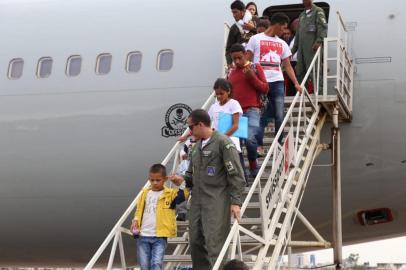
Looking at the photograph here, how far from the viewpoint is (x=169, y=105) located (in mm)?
9492

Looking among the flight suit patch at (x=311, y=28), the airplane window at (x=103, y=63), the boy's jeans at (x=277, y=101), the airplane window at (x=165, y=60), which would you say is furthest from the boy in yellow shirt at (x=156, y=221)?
the airplane window at (x=103, y=63)

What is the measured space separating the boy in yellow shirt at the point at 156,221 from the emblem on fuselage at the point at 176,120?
10.2 feet

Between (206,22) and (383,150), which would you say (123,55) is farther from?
(383,150)

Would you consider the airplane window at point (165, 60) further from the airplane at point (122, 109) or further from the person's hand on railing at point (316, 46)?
the person's hand on railing at point (316, 46)

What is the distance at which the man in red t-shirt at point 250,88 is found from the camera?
23.4 feet

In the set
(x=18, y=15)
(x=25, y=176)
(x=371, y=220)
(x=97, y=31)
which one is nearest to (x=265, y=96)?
(x=371, y=220)

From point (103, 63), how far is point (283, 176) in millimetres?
3956

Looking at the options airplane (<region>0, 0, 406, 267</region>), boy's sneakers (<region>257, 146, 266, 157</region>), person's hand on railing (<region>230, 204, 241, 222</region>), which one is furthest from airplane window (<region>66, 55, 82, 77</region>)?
person's hand on railing (<region>230, 204, 241, 222</region>)

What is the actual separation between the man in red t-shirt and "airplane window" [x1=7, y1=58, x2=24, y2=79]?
172 inches

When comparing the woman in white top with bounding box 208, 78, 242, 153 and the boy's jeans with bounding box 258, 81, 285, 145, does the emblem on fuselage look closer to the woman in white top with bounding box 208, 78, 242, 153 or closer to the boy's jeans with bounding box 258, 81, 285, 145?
the boy's jeans with bounding box 258, 81, 285, 145

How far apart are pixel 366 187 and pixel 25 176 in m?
4.84

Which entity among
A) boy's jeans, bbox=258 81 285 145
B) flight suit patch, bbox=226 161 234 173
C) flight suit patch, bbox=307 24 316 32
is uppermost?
flight suit patch, bbox=307 24 316 32

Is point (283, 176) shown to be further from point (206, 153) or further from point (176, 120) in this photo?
point (176, 120)

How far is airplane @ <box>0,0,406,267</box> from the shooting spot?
893 centimetres
